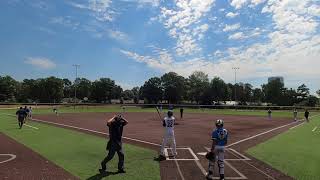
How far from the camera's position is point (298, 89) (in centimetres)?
15875

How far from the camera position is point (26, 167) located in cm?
1438

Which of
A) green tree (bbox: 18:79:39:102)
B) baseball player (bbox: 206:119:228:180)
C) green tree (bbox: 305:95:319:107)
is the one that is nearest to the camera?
baseball player (bbox: 206:119:228:180)

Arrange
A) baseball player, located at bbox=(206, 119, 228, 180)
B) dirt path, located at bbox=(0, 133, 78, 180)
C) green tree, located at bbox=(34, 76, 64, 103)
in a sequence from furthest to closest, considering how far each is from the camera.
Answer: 1. green tree, located at bbox=(34, 76, 64, 103)
2. dirt path, located at bbox=(0, 133, 78, 180)
3. baseball player, located at bbox=(206, 119, 228, 180)

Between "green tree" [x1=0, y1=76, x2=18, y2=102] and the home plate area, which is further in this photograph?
"green tree" [x1=0, y1=76, x2=18, y2=102]

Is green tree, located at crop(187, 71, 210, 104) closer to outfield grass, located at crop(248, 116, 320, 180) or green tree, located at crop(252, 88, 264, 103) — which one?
green tree, located at crop(252, 88, 264, 103)

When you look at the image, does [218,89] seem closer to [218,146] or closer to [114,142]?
[114,142]

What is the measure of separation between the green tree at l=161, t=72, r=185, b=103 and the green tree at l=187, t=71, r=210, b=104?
3897 millimetres

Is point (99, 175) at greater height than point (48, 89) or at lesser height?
lesser

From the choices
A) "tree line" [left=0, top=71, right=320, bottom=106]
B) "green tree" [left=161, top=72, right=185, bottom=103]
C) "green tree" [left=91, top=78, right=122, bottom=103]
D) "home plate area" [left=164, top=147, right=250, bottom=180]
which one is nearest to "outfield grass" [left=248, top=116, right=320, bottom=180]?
"home plate area" [left=164, top=147, right=250, bottom=180]

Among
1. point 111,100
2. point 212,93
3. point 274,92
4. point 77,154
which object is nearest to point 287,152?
point 77,154

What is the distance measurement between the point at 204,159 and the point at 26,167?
22.1 ft

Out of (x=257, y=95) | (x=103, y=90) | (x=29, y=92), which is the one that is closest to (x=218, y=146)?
(x=29, y=92)

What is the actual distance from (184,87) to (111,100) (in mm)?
40694

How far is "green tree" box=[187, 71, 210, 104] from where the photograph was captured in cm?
15299
